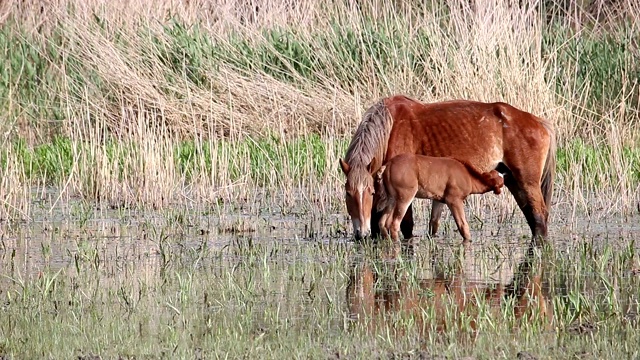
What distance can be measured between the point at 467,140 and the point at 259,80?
5679mm

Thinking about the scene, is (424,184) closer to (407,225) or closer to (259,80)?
(407,225)

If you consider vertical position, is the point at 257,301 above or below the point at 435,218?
below

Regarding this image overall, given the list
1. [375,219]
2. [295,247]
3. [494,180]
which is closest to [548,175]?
[494,180]

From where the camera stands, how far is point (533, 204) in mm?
9094

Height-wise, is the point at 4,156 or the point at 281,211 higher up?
the point at 4,156

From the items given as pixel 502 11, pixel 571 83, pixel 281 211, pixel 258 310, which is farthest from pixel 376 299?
pixel 571 83

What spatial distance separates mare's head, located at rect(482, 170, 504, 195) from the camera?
8961 millimetres

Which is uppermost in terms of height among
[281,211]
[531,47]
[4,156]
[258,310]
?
[531,47]

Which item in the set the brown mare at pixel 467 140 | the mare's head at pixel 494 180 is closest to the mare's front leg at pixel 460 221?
the mare's head at pixel 494 180

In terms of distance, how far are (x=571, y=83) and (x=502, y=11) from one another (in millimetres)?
1774

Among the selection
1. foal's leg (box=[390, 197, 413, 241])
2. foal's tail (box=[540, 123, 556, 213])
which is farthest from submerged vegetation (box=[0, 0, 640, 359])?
foal's tail (box=[540, 123, 556, 213])

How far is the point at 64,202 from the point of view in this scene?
11219 mm

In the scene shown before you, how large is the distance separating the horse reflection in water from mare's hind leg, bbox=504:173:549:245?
39.0 inches

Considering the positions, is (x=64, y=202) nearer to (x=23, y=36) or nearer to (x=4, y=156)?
(x=4, y=156)
